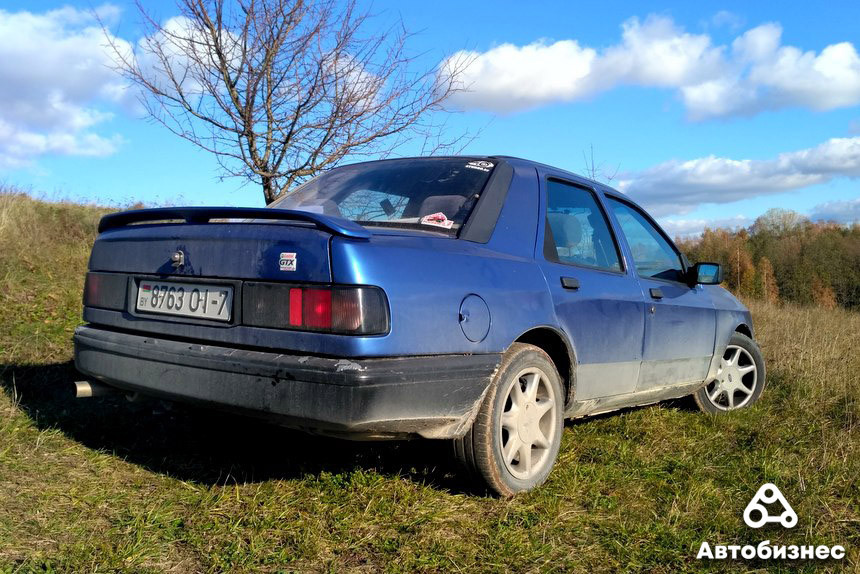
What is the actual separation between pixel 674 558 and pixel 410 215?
5.84ft

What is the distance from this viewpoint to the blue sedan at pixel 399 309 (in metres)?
2.43

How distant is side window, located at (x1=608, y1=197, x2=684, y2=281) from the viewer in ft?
13.9

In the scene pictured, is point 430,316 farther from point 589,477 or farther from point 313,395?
point 589,477

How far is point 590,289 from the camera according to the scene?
3518mm

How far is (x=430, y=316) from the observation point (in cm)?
256

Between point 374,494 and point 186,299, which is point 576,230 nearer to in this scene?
point 374,494

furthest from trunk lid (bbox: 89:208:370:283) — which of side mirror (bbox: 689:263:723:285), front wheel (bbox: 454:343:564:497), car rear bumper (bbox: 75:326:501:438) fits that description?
side mirror (bbox: 689:263:723:285)

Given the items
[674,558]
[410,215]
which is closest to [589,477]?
[674,558]

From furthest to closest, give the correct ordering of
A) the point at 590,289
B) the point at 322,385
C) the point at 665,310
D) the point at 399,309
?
the point at 665,310, the point at 590,289, the point at 399,309, the point at 322,385

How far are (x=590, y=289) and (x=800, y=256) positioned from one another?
36.4 m

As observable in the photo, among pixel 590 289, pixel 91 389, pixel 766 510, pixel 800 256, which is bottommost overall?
pixel 766 510

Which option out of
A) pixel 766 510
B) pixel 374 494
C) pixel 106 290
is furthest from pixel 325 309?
pixel 766 510

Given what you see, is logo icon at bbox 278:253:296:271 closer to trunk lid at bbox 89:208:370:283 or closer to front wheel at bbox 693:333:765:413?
trunk lid at bbox 89:208:370:283

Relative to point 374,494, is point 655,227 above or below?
above
